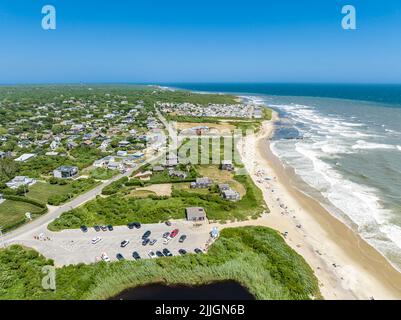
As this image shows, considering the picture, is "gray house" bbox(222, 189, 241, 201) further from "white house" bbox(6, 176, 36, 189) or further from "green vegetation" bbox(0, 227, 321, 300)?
"white house" bbox(6, 176, 36, 189)

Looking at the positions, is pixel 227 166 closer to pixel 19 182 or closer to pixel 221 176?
pixel 221 176

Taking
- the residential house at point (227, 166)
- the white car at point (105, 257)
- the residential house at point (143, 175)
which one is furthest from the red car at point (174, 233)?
the residential house at point (227, 166)

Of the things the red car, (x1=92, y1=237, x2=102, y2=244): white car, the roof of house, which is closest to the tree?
(x1=92, y1=237, x2=102, y2=244): white car

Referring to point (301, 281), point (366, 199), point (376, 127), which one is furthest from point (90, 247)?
point (376, 127)

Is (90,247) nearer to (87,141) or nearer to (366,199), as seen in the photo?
(366,199)

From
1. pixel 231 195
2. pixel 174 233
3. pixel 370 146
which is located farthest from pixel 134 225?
pixel 370 146
